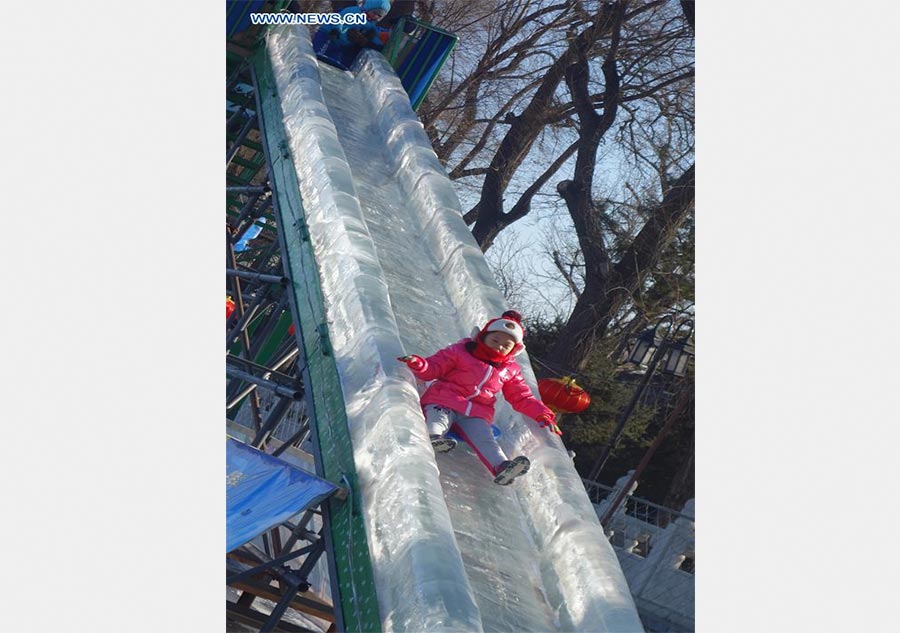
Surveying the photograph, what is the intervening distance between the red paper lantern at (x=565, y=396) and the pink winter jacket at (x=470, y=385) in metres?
2.72

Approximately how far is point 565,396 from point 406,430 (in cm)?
360

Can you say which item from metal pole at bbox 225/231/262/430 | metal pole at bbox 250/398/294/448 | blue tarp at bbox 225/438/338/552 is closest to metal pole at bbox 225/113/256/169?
metal pole at bbox 225/231/262/430

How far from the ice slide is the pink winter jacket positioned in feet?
0.36

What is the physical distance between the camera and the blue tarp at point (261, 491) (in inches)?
172

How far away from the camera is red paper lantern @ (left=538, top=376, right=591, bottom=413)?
8031 mm

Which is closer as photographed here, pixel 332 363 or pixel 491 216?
pixel 332 363

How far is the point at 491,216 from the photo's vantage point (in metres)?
13.9

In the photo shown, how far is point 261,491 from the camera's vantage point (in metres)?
4.55

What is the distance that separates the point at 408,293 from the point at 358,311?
88cm

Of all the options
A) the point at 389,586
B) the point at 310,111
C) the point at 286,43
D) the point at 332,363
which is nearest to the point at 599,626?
the point at 389,586

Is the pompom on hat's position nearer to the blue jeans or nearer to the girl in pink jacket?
the girl in pink jacket

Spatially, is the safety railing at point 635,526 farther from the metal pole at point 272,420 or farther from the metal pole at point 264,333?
the metal pole at point 272,420

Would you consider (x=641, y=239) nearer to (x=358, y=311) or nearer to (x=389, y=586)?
(x=358, y=311)

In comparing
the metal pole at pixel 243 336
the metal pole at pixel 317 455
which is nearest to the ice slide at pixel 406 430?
the metal pole at pixel 317 455
